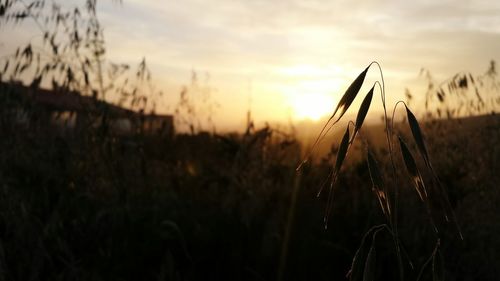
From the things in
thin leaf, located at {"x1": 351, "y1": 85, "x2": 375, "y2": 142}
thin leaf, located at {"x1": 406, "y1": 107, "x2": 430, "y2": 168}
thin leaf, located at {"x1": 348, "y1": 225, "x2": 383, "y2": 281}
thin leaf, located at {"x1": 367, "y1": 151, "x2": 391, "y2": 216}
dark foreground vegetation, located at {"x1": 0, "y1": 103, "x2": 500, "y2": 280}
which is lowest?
dark foreground vegetation, located at {"x1": 0, "y1": 103, "x2": 500, "y2": 280}

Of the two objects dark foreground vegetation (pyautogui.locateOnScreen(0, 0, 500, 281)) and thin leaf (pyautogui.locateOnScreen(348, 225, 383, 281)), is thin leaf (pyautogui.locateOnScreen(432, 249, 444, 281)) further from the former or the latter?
dark foreground vegetation (pyautogui.locateOnScreen(0, 0, 500, 281))

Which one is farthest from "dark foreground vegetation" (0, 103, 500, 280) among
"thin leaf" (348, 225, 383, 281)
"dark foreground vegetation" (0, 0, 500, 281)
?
"thin leaf" (348, 225, 383, 281)

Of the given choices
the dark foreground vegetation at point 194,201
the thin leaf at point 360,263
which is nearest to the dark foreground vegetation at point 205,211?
the dark foreground vegetation at point 194,201

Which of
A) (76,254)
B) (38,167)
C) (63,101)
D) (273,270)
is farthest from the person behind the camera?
(63,101)

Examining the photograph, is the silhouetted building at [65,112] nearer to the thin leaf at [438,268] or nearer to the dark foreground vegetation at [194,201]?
the dark foreground vegetation at [194,201]

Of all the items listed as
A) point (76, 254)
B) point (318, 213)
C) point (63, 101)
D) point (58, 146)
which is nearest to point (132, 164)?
point (58, 146)

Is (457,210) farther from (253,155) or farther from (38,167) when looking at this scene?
(38,167)

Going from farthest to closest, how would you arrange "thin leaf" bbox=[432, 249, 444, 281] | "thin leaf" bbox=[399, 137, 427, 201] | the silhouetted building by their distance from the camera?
the silhouetted building
"thin leaf" bbox=[432, 249, 444, 281]
"thin leaf" bbox=[399, 137, 427, 201]

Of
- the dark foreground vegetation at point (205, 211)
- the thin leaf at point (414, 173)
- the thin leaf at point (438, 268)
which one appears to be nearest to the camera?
the thin leaf at point (414, 173)

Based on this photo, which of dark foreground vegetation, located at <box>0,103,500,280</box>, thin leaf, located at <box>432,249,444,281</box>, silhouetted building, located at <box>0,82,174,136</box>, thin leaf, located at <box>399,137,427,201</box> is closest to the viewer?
thin leaf, located at <box>399,137,427,201</box>
